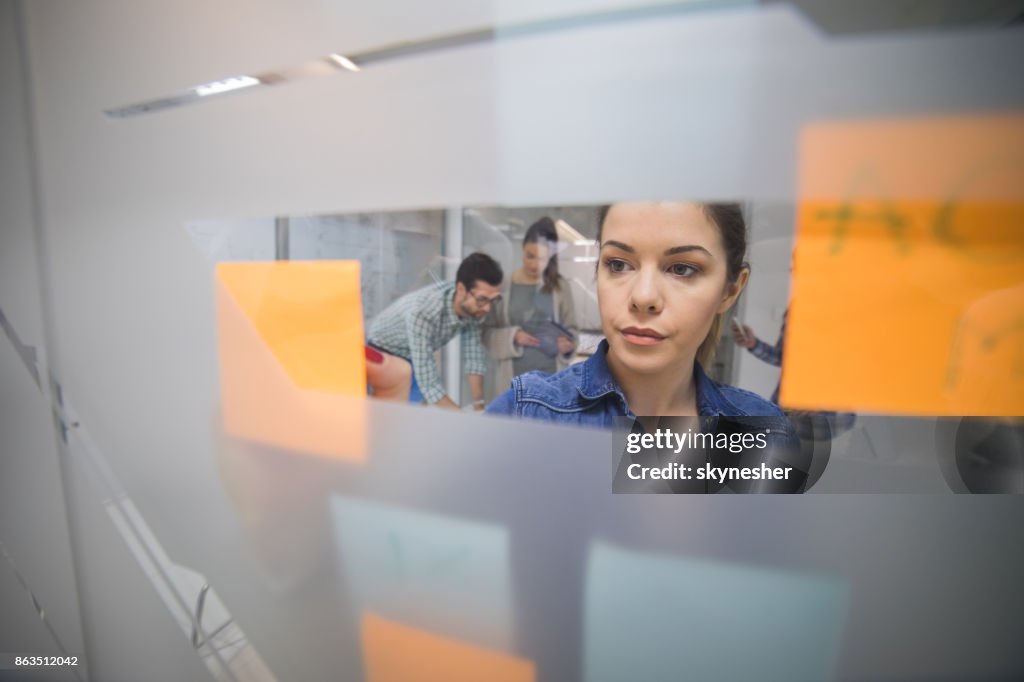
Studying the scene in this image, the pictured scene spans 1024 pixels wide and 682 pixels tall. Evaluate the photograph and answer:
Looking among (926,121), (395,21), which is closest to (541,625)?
(926,121)

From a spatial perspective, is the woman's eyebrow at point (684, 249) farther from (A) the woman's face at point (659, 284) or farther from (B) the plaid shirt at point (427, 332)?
(B) the plaid shirt at point (427, 332)

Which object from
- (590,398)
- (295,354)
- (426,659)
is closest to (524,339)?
(590,398)

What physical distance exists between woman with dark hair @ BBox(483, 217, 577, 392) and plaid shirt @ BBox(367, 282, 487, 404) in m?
0.04

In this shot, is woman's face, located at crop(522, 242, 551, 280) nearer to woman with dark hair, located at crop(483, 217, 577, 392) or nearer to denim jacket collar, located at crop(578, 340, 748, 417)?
woman with dark hair, located at crop(483, 217, 577, 392)

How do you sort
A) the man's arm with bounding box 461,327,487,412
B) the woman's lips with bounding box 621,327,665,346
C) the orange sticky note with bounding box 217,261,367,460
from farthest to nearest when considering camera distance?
the orange sticky note with bounding box 217,261,367,460 → the man's arm with bounding box 461,327,487,412 → the woman's lips with bounding box 621,327,665,346

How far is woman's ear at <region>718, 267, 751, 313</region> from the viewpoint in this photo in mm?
655

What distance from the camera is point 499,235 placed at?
77cm

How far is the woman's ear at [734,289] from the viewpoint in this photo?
655mm

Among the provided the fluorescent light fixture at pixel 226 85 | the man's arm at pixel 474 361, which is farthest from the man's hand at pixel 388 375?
the fluorescent light fixture at pixel 226 85

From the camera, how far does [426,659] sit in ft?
3.14

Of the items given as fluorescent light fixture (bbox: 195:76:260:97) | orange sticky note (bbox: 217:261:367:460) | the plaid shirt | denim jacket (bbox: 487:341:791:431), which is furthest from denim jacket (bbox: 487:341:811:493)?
fluorescent light fixture (bbox: 195:76:260:97)

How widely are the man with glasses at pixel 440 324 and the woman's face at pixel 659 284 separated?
7.8 inches

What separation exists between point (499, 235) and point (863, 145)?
53 centimetres

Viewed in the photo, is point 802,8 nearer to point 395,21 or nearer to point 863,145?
point 863,145
